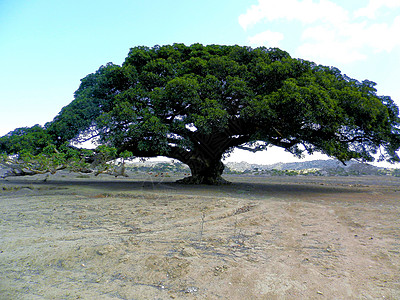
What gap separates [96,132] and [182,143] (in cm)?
463

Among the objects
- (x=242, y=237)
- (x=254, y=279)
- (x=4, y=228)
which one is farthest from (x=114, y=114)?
(x=254, y=279)

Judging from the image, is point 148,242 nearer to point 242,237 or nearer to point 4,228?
point 242,237

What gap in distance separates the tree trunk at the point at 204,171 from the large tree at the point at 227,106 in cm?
105

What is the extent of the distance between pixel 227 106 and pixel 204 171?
489cm

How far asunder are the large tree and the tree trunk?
3.45ft

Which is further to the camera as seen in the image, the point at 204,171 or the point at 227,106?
the point at 204,171

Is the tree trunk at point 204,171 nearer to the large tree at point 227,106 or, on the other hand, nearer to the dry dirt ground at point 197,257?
the large tree at point 227,106

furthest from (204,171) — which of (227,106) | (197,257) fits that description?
(197,257)

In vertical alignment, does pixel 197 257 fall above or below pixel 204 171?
below

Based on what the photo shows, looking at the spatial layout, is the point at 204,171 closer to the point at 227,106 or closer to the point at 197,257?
the point at 227,106

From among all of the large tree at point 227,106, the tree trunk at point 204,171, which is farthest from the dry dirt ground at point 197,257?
the tree trunk at point 204,171

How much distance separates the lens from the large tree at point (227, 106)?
11.8 m

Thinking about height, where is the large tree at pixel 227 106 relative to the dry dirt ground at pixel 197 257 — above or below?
above

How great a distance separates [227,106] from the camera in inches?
541
